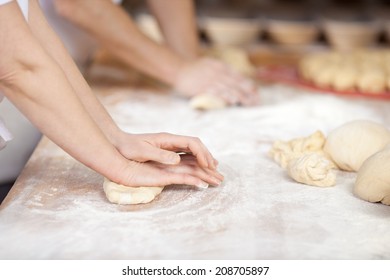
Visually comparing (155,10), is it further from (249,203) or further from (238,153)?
(249,203)

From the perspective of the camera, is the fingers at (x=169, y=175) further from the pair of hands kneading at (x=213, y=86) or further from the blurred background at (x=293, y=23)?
the blurred background at (x=293, y=23)

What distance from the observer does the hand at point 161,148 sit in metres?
1.56

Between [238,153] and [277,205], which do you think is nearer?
[277,205]

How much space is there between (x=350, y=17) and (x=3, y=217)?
2.45 meters

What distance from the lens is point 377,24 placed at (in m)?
3.23

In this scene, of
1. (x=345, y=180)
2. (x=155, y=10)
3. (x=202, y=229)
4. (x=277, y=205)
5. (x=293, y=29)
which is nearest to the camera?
(x=202, y=229)

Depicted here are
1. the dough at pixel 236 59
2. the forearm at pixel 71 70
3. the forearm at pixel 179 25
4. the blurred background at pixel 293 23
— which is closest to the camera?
the forearm at pixel 71 70

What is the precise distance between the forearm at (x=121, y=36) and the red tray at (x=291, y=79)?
0.46m

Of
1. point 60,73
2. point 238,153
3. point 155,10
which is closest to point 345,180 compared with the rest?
point 238,153

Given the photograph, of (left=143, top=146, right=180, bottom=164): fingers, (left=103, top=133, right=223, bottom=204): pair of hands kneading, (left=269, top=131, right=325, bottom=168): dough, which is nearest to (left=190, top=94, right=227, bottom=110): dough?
(left=269, top=131, right=325, bottom=168): dough

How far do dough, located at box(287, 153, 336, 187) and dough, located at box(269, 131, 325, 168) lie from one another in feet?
0.43

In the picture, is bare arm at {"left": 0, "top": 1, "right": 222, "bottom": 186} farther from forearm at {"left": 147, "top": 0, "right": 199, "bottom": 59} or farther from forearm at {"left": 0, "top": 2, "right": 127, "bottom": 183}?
forearm at {"left": 147, "top": 0, "right": 199, "bottom": 59}

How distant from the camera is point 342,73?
2.56m

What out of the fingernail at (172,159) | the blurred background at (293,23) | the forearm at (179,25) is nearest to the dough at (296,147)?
the fingernail at (172,159)
